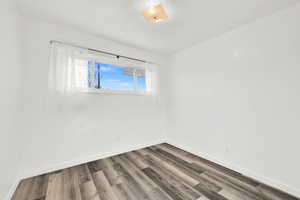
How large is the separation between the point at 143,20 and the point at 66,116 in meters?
1.94

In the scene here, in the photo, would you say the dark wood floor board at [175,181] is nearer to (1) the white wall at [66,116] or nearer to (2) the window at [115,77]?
(1) the white wall at [66,116]

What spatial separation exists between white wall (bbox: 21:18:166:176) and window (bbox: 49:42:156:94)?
0.45ft

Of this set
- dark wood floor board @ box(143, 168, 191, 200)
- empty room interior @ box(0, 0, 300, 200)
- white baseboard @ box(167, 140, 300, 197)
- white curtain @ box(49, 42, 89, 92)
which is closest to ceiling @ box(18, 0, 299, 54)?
empty room interior @ box(0, 0, 300, 200)

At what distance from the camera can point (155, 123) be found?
3010 mm

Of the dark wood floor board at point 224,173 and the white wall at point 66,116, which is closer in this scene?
the dark wood floor board at point 224,173

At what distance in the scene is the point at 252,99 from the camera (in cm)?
173

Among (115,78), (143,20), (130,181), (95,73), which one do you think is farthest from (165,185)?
(143,20)

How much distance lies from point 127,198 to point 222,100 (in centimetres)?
202

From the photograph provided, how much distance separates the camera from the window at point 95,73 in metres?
1.80

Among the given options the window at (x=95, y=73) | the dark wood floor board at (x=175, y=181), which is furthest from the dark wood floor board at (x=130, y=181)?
the window at (x=95, y=73)

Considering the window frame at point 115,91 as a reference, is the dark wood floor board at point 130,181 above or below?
below

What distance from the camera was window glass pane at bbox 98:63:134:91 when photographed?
2.38m

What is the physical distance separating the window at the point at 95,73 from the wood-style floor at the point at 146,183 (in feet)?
4.23

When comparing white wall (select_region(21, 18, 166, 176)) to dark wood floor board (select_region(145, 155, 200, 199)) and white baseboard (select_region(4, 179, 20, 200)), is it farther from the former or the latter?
dark wood floor board (select_region(145, 155, 200, 199))
